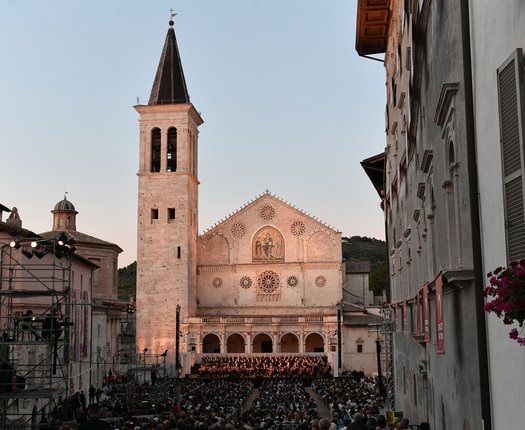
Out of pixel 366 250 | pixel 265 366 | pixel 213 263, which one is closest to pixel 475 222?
pixel 265 366

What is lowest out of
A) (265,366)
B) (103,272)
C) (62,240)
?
(265,366)

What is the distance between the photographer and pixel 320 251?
202ft

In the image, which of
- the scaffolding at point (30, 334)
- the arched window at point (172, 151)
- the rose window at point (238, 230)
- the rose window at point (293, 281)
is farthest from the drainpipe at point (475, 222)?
the arched window at point (172, 151)

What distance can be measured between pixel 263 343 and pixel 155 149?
18973 mm

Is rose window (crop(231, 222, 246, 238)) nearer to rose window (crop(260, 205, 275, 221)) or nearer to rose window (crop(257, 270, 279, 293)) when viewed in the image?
rose window (crop(260, 205, 275, 221))

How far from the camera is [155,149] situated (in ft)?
206

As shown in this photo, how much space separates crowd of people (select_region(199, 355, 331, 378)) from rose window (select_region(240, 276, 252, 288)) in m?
7.38

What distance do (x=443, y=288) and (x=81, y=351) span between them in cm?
2919

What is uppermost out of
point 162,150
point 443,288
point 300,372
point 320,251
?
point 162,150

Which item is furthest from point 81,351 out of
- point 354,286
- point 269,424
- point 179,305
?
point 354,286

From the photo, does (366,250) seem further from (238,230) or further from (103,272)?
(103,272)

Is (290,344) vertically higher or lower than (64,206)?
lower

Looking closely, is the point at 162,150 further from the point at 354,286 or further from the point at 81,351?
the point at 81,351

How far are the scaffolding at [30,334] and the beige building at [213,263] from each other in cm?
2543
